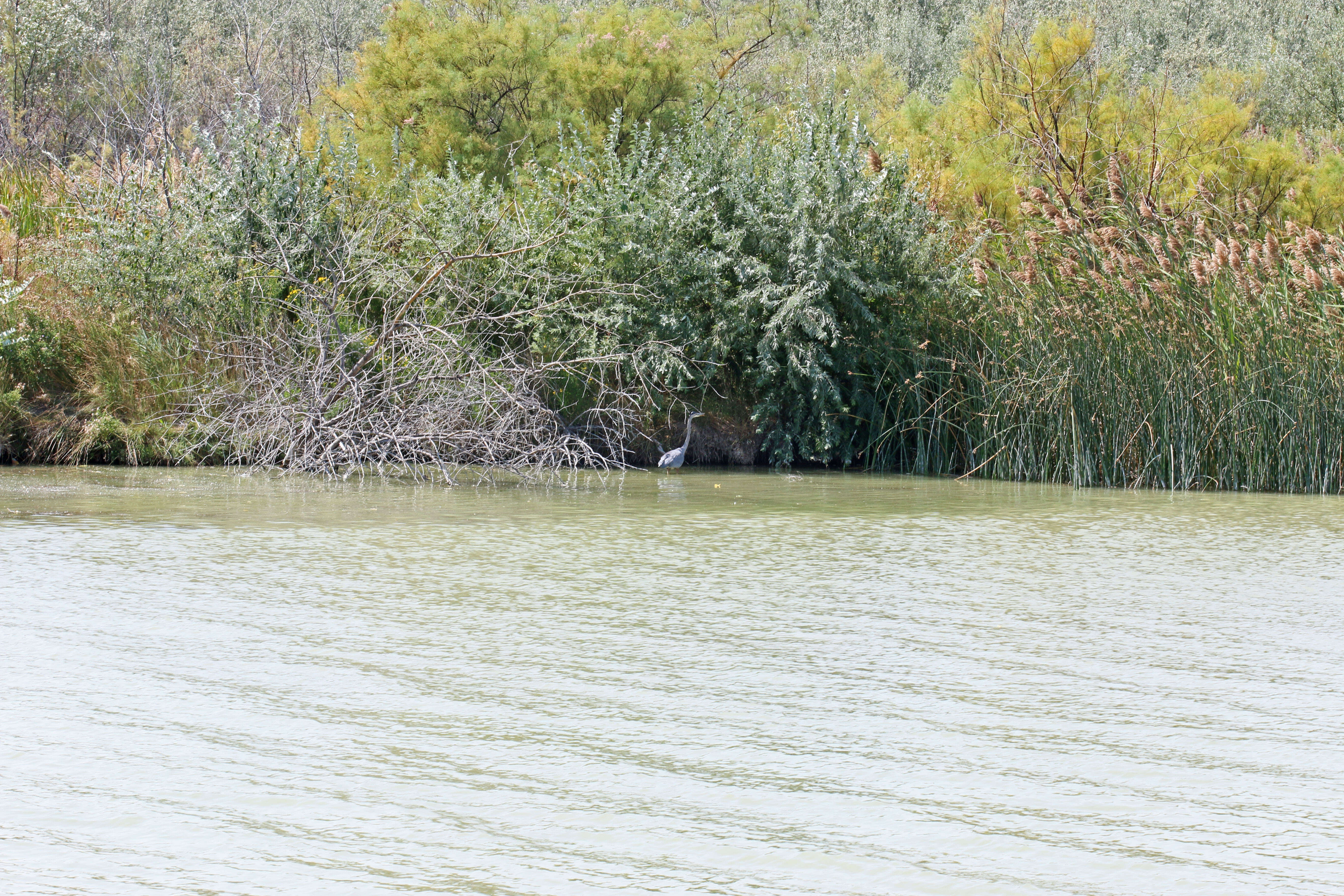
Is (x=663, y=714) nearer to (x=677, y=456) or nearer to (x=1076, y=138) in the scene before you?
(x=677, y=456)

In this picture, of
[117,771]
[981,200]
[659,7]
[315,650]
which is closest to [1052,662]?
[315,650]

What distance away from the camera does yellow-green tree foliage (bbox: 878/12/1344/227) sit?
48.6 feet

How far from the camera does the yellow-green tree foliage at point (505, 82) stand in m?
17.0

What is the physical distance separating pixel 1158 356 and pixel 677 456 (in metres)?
3.51

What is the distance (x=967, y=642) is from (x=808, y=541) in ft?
7.35

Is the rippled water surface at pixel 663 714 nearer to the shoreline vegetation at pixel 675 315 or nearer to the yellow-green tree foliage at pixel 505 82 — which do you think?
the shoreline vegetation at pixel 675 315

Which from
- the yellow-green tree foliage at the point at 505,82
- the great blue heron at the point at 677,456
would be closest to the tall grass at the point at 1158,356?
the great blue heron at the point at 677,456

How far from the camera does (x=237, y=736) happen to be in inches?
122

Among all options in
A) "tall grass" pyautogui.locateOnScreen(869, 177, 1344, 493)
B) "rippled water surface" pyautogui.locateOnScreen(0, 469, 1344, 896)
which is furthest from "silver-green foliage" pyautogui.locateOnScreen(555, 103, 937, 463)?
"rippled water surface" pyautogui.locateOnScreen(0, 469, 1344, 896)

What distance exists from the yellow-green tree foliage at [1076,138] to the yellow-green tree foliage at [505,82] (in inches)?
129

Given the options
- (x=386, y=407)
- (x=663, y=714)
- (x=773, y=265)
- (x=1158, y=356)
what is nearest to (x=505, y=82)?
(x=773, y=265)

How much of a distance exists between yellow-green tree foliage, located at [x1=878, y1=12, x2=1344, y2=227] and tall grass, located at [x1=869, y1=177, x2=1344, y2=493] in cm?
337

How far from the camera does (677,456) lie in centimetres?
1047

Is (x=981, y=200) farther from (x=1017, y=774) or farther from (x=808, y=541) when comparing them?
(x=1017, y=774)
